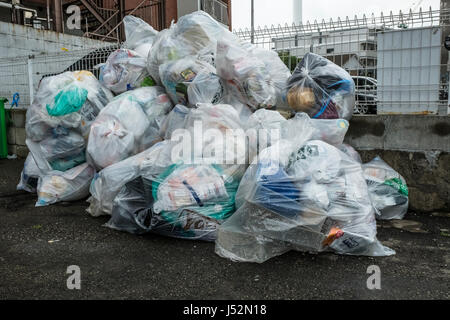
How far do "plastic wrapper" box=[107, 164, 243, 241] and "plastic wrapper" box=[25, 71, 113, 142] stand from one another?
1243 millimetres

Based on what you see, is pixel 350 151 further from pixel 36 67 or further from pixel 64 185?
pixel 36 67

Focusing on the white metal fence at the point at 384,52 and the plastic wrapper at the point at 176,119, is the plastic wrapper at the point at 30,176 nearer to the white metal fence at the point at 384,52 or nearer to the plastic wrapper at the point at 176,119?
the plastic wrapper at the point at 176,119

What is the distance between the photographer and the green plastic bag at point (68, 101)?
3301mm

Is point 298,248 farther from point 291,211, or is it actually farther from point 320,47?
point 320,47

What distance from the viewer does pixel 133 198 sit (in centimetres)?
250

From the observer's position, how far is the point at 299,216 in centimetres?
205

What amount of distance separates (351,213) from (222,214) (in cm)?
77

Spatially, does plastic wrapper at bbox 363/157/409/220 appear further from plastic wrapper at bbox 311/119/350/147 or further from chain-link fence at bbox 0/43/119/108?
chain-link fence at bbox 0/43/119/108

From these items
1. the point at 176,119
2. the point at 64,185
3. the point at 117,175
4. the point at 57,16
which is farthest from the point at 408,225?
the point at 57,16

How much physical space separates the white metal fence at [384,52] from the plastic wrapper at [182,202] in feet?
5.72

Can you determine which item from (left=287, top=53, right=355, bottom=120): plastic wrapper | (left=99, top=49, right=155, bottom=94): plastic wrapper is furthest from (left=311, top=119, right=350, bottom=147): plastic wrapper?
(left=99, top=49, right=155, bottom=94): plastic wrapper

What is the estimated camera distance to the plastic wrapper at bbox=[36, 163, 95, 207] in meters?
3.29
